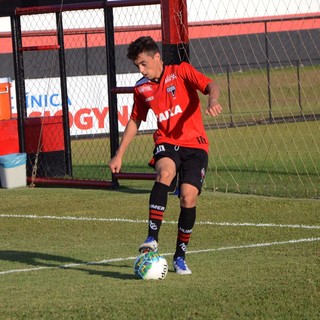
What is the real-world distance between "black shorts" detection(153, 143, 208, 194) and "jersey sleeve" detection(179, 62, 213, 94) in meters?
0.51

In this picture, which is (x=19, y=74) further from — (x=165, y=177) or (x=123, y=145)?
(x=165, y=177)

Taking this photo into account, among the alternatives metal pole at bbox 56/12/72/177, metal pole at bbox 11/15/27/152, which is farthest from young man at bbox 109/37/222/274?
metal pole at bbox 11/15/27/152

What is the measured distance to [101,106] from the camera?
83.3 feet

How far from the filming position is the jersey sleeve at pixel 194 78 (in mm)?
9031

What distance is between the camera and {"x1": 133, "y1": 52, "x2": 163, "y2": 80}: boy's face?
8.96 metres

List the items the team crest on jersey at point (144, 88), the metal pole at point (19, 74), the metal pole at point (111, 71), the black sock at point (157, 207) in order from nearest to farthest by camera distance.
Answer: the black sock at point (157, 207), the team crest on jersey at point (144, 88), the metal pole at point (111, 71), the metal pole at point (19, 74)

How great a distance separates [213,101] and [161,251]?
2138 millimetres

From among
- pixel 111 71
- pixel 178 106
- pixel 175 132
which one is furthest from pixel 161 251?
pixel 111 71

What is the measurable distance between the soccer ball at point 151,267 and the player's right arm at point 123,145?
2.78 ft

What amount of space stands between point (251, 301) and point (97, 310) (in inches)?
41.1

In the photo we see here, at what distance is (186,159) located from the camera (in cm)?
907

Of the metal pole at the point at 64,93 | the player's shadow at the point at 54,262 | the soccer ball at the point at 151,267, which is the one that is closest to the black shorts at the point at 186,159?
the soccer ball at the point at 151,267

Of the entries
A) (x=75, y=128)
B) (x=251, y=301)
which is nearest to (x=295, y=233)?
(x=251, y=301)

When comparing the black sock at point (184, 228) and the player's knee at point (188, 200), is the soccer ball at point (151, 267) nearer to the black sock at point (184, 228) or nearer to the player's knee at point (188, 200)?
the black sock at point (184, 228)
